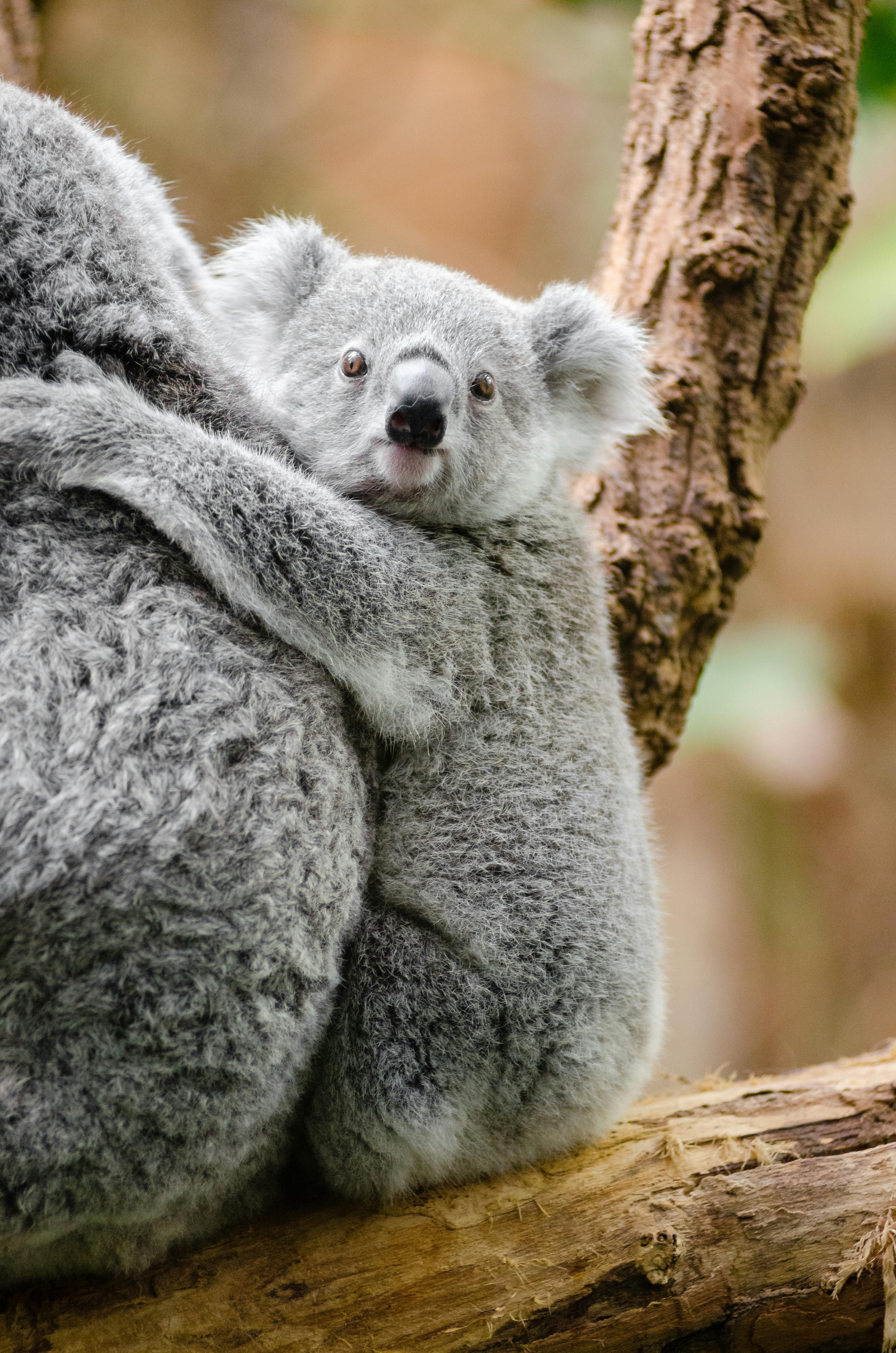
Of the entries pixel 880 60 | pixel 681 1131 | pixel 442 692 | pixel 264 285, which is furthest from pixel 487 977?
pixel 880 60

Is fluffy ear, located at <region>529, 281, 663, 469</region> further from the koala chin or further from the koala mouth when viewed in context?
the koala mouth

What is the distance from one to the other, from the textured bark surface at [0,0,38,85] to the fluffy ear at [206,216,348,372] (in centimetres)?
113

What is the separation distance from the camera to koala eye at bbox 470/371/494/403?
3.13 meters

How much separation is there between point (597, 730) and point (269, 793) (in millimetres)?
977

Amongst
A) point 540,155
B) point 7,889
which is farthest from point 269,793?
point 540,155

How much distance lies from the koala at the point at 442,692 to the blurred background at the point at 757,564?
4.53 metres

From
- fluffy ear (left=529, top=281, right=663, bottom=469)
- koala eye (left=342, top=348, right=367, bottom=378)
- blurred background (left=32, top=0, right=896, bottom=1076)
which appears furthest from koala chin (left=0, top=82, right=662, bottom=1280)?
blurred background (left=32, top=0, right=896, bottom=1076)

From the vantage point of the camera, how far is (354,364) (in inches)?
122

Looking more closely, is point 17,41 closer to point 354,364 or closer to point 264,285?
point 264,285

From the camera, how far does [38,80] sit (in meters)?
4.46

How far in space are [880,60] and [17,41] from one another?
3653 millimetres

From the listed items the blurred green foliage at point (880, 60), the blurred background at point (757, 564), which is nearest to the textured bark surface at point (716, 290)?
the blurred green foliage at point (880, 60)

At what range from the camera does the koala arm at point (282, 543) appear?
2.24 meters

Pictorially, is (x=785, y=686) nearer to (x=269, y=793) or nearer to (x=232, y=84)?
(x=269, y=793)
